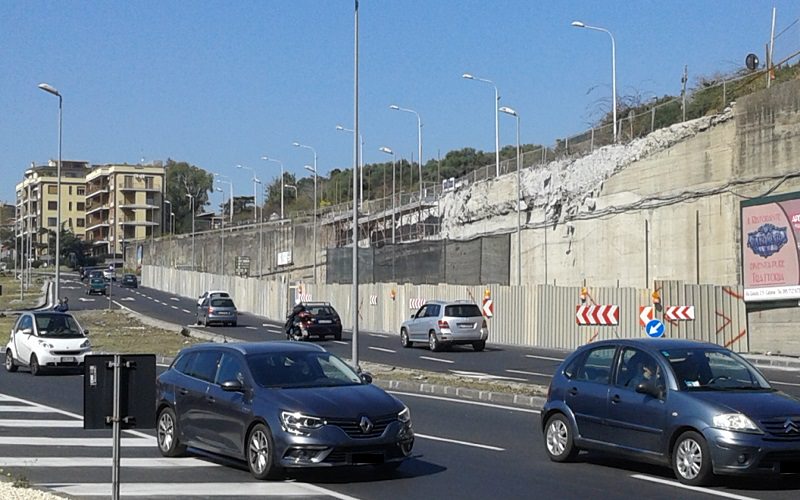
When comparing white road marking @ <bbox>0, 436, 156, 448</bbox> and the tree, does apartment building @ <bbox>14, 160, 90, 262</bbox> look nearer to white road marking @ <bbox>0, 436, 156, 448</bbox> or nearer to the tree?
the tree

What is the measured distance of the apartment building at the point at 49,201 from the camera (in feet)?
559

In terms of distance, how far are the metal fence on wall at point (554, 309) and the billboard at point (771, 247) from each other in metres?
0.90

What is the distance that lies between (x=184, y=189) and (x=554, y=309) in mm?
146420

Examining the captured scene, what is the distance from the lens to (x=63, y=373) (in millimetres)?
30625

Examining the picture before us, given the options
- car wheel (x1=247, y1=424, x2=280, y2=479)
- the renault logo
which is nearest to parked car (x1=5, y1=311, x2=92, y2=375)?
car wheel (x1=247, y1=424, x2=280, y2=479)

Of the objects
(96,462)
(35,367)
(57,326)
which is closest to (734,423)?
(96,462)

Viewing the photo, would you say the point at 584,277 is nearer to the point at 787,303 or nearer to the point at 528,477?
the point at 787,303

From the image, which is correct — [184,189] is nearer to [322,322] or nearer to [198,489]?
[322,322]

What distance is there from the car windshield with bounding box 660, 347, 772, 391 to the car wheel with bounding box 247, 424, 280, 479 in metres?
4.48

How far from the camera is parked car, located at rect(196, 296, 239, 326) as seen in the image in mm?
59125

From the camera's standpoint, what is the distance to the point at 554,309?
43.6 meters

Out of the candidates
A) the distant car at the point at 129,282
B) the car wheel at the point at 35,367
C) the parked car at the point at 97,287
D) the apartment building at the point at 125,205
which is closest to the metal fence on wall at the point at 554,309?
the car wheel at the point at 35,367

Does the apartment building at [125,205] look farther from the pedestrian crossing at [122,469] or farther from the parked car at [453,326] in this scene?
the pedestrian crossing at [122,469]

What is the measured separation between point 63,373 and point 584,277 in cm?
2803
